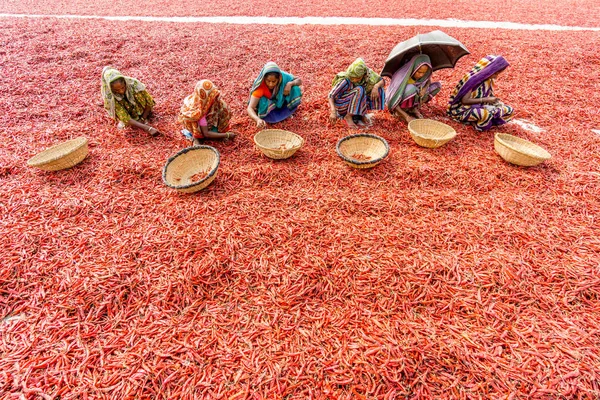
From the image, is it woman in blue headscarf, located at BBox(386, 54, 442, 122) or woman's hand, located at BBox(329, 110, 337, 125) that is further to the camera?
woman's hand, located at BBox(329, 110, 337, 125)

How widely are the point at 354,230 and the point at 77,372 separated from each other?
259cm

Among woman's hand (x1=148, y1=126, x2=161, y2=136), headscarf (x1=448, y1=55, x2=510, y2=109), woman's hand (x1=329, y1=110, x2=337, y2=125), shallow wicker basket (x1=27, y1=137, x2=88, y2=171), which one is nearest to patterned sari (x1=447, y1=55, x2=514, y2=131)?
headscarf (x1=448, y1=55, x2=510, y2=109)

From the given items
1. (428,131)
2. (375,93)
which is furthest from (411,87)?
(428,131)

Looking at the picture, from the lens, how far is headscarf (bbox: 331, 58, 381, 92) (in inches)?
165

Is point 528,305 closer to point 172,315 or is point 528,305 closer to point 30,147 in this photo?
point 172,315

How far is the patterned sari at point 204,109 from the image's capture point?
383cm

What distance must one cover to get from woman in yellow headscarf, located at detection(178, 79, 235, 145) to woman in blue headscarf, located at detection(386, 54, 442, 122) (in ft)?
8.71

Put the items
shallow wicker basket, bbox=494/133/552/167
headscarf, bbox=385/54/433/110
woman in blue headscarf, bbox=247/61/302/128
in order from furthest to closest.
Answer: headscarf, bbox=385/54/433/110
woman in blue headscarf, bbox=247/61/302/128
shallow wicker basket, bbox=494/133/552/167

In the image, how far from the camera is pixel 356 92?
439 centimetres

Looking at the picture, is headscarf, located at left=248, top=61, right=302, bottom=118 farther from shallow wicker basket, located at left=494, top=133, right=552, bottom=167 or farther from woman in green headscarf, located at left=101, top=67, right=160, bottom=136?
shallow wicker basket, located at left=494, top=133, right=552, bottom=167

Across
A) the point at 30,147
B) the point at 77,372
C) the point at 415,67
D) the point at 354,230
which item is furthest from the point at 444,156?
the point at 30,147

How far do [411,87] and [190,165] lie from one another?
11.6 feet

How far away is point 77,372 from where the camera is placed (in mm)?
2066

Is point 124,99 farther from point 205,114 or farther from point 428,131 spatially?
point 428,131
